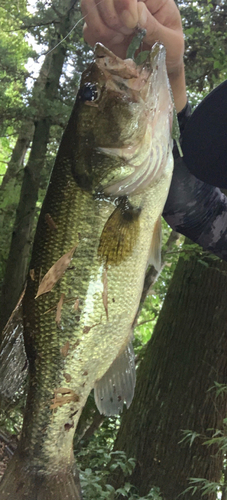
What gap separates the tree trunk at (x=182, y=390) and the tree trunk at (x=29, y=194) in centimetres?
225

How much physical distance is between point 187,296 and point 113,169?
2566 mm

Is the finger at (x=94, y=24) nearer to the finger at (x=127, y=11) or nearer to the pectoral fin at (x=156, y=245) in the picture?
the finger at (x=127, y=11)

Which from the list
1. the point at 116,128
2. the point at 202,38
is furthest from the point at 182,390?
the point at 202,38

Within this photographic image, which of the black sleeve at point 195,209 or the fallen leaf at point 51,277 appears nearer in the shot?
the fallen leaf at point 51,277

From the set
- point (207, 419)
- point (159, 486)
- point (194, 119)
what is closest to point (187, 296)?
point (207, 419)

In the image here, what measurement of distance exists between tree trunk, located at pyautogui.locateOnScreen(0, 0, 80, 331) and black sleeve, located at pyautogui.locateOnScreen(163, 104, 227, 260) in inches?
125

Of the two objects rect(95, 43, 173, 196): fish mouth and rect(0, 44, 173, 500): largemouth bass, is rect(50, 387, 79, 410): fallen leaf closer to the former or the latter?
rect(0, 44, 173, 500): largemouth bass

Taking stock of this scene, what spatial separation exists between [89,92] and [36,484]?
3.90 feet

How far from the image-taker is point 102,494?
2805mm

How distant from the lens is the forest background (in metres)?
3.04

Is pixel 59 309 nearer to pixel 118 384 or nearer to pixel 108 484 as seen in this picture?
pixel 118 384

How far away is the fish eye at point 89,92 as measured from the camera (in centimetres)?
126

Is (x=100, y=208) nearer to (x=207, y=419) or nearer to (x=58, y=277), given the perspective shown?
(x=58, y=277)

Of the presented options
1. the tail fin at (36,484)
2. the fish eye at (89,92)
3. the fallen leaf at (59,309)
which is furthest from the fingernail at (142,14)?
the tail fin at (36,484)
